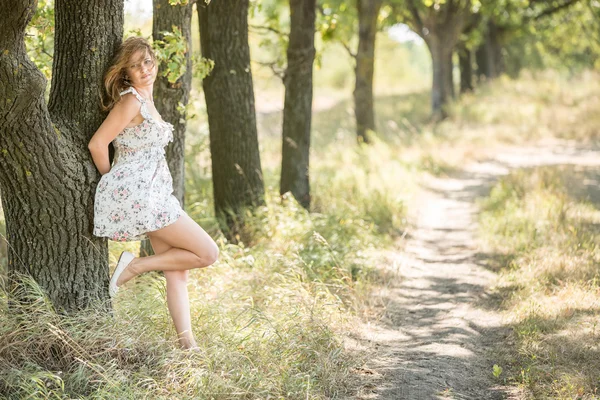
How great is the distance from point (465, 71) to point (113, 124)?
85.9ft

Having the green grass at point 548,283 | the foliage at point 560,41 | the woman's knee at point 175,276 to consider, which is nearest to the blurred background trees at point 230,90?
the woman's knee at point 175,276

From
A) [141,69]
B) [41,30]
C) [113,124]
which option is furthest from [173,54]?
[113,124]

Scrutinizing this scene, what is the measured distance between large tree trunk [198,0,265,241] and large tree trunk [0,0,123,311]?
11.0 feet

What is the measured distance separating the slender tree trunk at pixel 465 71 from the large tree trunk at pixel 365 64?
12767mm

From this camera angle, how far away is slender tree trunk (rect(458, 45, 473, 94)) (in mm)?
28203

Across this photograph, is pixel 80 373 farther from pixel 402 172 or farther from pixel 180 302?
pixel 402 172

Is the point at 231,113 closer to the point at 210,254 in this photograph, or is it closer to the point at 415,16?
the point at 210,254

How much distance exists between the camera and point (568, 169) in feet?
40.7

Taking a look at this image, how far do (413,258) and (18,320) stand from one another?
16.3 ft

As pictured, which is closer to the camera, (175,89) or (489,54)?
(175,89)

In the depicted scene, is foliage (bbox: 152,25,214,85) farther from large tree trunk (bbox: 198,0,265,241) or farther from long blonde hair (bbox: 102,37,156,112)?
large tree trunk (bbox: 198,0,265,241)

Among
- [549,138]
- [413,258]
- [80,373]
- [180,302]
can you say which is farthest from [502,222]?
[549,138]

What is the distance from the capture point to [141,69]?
4723 millimetres

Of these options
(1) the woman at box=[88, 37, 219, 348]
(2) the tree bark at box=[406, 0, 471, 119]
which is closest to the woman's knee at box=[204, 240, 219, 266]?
(1) the woman at box=[88, 37, 219, 348]
